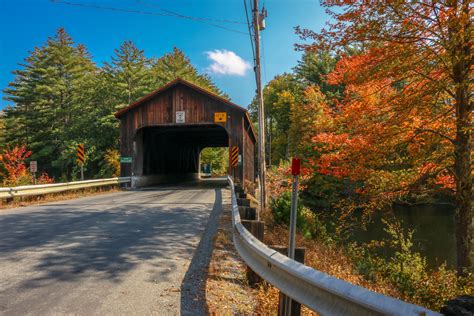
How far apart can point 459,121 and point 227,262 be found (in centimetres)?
493

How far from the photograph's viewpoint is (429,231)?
721 inches

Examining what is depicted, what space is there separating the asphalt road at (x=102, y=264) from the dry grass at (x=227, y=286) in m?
0.15

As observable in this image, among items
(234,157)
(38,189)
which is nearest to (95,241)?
(38,189)

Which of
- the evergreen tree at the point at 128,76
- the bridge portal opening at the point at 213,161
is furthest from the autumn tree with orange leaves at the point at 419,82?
the bridge portal opening at the point at 213,161

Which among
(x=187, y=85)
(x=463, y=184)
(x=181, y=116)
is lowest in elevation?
(x=463, y=184)

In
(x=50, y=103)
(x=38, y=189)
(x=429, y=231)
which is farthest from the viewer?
(x=50, y=103)

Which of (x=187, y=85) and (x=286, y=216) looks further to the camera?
(x=187, y=85)

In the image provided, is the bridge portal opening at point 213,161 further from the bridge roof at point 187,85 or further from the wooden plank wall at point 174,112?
the bridge roof at point 187,85

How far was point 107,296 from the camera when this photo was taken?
339 cm

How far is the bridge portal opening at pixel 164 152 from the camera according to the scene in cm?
2269

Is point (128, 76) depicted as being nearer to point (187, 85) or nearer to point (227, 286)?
point (187, 85)

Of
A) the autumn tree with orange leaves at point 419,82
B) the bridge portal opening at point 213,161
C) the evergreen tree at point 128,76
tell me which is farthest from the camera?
the bridge portal opening at point 213,161

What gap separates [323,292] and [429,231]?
65.5ft

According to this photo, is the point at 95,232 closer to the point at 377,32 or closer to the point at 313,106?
the point at 377,32
